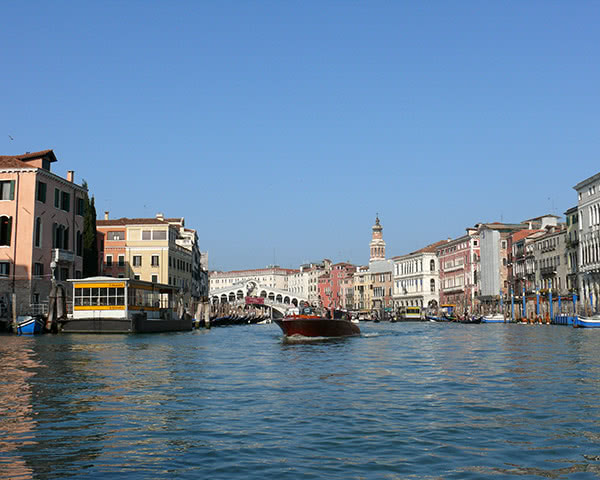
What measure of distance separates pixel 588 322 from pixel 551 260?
2274cm

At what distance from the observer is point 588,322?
164 ft

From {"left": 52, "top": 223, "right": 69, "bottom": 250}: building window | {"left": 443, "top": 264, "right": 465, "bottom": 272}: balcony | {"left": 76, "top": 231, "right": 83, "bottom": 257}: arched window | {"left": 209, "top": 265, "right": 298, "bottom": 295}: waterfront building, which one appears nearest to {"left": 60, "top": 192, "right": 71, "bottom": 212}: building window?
{"left": 52, "top": 223, "right": 69, "bottom": 250}: building window

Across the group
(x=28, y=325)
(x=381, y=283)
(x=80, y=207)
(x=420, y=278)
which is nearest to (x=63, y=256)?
(x=80, y=207)

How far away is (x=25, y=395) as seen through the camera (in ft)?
40.4

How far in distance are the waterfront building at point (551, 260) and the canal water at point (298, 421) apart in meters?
53.9

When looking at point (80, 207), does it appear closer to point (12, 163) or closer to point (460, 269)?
point (12, 163)

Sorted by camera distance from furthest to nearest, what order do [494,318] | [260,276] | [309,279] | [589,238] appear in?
[260,276] < [309,279] < [494,318] < [589,238]

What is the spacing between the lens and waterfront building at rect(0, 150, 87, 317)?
3906 cm

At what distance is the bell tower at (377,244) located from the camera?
135125 millimetres

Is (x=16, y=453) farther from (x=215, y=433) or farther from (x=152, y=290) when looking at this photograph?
(x=152, y=290)

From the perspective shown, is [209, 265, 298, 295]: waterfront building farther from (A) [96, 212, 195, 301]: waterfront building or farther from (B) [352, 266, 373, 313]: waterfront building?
(A) [96, 212, 195, 301]: waterfront building

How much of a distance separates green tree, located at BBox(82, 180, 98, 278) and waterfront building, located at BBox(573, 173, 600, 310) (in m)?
36.7

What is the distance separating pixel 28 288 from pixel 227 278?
478 ft

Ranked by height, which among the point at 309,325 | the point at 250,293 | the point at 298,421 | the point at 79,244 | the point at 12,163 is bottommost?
the point at 298,421
